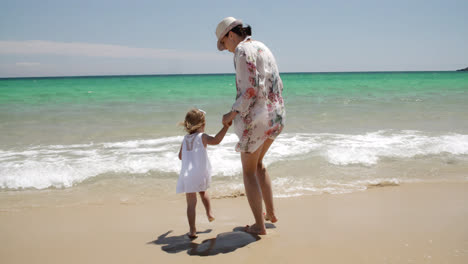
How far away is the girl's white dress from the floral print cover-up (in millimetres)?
439

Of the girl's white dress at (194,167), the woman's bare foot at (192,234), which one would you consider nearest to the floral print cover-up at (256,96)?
the girl's white dress at (194,167)

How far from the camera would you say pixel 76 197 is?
398 cm

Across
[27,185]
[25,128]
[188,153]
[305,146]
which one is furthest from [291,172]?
[25,128]

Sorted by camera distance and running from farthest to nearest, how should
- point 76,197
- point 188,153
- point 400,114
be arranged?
point 400,114 → point 76,197 → point 188,153

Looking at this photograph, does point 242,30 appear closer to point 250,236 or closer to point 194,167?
point 194,167

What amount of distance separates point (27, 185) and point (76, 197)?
941mm

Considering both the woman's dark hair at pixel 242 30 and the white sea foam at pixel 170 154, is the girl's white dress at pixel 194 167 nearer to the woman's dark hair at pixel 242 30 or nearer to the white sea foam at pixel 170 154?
the woman's dark hair at pixel 242 30

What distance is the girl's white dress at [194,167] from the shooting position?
9.27 feet

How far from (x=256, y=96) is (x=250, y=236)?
110 cm

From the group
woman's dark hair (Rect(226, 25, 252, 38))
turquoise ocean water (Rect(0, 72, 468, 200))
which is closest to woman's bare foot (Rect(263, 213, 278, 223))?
turquoise ocean water (Rect(0, 72, 468, 200))

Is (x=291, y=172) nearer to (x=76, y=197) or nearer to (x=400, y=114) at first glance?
(x=76, y=197)

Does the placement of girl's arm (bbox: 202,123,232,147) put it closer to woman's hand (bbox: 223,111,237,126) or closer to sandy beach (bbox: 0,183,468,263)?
woman's hand (bbox: 223,111,237,126)

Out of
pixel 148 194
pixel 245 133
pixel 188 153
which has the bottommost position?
pixel 148 194

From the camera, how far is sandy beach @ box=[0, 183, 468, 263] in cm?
245
